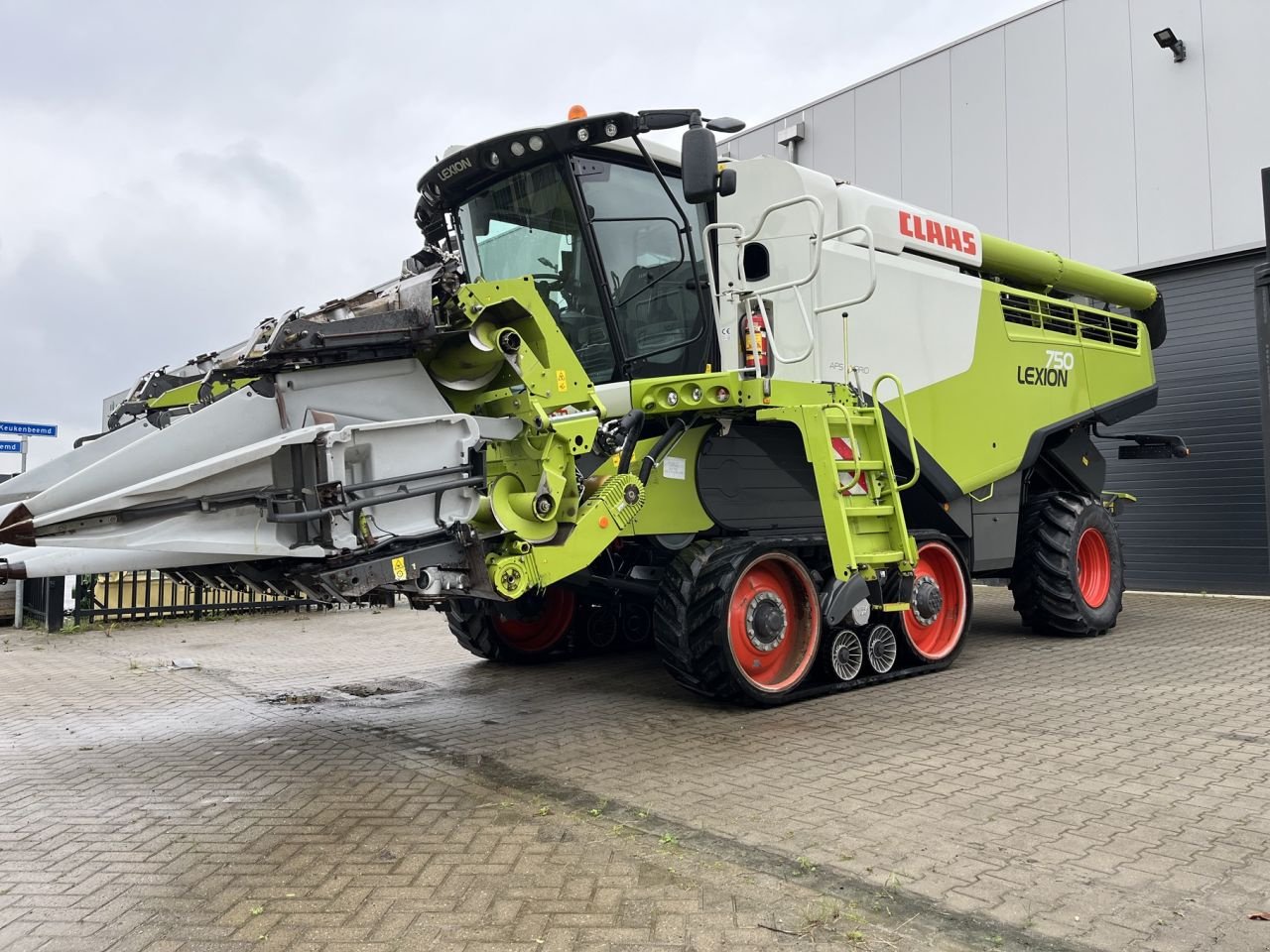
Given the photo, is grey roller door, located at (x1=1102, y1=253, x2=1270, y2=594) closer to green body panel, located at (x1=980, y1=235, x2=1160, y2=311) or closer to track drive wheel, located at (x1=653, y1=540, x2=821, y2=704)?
green body panel, located at (x1=980, y1=235, x2=1160, y2=311)

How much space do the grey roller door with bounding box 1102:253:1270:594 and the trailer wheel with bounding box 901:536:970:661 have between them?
632 centimetres

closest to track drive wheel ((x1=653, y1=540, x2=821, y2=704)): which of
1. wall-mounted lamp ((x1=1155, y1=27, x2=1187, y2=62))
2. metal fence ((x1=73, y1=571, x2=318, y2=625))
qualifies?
metal fence ((x1=73, y1=571, x2=318, y2=625))

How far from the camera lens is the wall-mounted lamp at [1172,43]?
37.3 ft

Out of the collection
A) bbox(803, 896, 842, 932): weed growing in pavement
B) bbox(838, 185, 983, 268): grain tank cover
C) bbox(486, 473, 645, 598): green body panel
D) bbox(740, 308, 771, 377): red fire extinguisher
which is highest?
bbox(838, 185, 983, 268): grain tank cover

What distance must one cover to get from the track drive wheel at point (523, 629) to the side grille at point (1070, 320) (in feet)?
14.3

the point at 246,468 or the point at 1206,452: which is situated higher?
the point at 1206,452

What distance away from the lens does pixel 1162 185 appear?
11.9 meters

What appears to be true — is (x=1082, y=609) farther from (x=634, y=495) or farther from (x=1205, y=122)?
(x=1205, y=122)

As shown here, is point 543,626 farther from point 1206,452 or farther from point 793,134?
point 793,134

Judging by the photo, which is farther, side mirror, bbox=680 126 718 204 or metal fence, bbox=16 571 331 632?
metal fence, bbox=16 571 331 632

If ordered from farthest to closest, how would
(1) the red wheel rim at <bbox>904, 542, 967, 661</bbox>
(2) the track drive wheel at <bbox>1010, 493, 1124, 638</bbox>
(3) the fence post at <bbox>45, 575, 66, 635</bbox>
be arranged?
(3) the fence post at <bbox>45, 575, 66, 635</bbox> → (2) the track drive wheel at <bbox>1010, 493, 1124, 638</bbox> → (1) the red wheel rim at <bbox>904, 542, 967, 661</bbox>

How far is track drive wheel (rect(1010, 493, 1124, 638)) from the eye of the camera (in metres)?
8.56

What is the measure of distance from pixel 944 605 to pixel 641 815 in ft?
13.4

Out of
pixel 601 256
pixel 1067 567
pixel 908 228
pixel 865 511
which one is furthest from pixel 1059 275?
pixel 601 256
